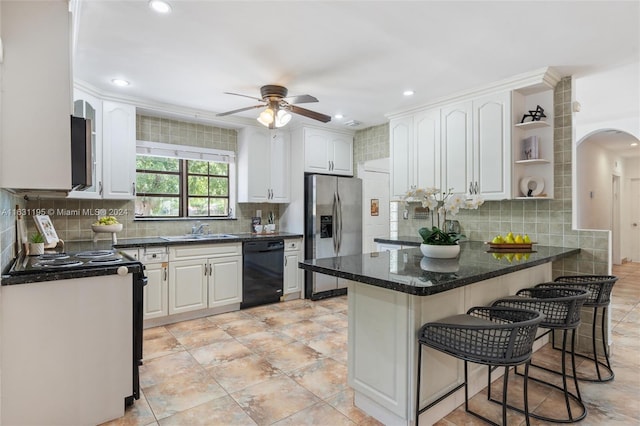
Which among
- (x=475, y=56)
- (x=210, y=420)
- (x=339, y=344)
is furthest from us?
(x=339, y=344)

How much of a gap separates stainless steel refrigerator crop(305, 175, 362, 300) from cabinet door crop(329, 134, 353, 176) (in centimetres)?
22

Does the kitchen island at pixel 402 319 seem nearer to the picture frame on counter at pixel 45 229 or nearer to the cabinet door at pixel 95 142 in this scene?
the picture frame on counter at pixel 45 229

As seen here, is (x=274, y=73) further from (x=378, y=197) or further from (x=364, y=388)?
(x=378, y=197)

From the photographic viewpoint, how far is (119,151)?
3.74 m

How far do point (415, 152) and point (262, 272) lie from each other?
2.44m

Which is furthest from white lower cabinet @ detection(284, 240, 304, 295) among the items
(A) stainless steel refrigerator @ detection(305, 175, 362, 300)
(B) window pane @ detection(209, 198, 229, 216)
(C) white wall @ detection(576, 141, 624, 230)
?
(C) white wall @ detection(576, 141, 624, 230)

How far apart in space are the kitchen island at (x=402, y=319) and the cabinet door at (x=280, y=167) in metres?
2.82

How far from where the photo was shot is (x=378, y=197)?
19.6ft

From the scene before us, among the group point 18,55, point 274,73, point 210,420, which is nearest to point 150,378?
point 210,420

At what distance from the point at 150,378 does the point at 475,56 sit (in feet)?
11.7

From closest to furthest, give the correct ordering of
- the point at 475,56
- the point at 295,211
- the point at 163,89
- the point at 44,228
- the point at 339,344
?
the point at 475,56
the point at 44,228
the point at 339,344
the point at 163,89
the point at 295,211

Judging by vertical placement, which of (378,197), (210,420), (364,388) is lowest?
(210,420)

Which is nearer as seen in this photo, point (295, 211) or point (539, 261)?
point (539, 261)

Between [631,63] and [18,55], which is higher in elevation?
[631,63]
